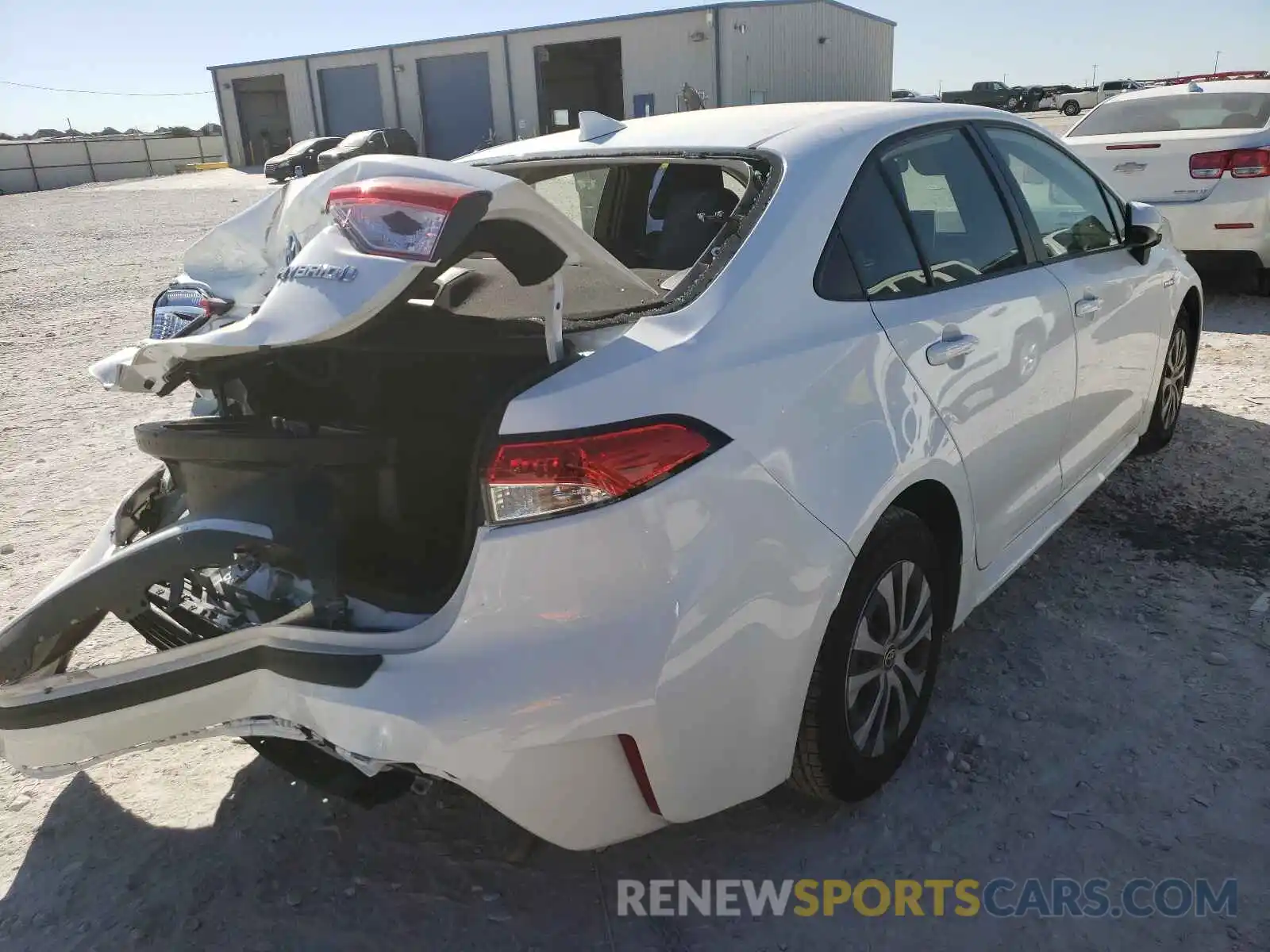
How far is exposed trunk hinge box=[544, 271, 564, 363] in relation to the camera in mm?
1913

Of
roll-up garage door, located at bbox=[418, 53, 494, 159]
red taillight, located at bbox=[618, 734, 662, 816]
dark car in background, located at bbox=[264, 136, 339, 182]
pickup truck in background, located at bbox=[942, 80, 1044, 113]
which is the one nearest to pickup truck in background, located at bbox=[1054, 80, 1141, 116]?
pickup truck in background, located at bbox=[942, 80, 1044, 113]

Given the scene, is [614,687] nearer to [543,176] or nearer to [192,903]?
[192,903]

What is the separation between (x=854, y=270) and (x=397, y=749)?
1.46 meters

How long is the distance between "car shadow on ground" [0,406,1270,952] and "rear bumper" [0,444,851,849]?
0.39m

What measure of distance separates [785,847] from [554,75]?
37.4 meters

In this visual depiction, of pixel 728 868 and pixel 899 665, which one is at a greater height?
pixel 899 665

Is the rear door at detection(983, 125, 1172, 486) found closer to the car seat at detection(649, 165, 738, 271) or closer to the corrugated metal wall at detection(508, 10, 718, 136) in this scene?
the car seat at detection(649, 165, 738, 271)

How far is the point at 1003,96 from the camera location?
4588 centimetres

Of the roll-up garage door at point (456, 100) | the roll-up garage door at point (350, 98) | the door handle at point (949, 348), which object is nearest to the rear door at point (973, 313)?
the door handle at point (949, 348)

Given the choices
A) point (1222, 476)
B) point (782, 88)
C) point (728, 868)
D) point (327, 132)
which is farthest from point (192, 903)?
point (327, 132)

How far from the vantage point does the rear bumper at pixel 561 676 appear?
1.74m

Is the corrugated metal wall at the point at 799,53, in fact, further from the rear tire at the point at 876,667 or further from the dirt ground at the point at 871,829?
the rear tire at the point at 876,667

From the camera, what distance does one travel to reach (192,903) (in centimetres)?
223

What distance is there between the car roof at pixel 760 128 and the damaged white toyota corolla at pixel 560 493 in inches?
0.7
